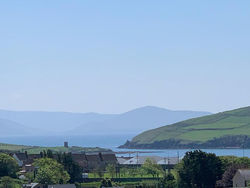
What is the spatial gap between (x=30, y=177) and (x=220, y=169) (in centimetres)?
3376

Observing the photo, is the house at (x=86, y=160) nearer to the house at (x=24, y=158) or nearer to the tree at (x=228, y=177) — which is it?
the house at (x=24, y=158)

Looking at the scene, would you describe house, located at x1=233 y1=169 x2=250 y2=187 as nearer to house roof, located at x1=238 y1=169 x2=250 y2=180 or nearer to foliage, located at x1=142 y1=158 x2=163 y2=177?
house roof, located at x1=238 y1=169 x2=250 y2=180

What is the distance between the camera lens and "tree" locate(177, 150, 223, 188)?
81.3 metres

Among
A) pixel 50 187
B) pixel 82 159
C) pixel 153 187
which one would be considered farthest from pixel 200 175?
pixel 82 159

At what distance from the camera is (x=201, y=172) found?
8138cm

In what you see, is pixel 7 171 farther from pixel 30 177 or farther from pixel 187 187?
pixel 187 187

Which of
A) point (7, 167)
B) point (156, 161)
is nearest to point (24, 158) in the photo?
point (156, 161)

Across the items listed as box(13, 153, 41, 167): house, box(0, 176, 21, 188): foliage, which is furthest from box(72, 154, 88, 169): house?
box(0, 176, 21, 188): foliage

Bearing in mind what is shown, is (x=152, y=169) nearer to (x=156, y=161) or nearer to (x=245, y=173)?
(x=156, y=161)

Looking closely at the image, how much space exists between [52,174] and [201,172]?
2303cm

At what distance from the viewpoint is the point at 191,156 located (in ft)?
277

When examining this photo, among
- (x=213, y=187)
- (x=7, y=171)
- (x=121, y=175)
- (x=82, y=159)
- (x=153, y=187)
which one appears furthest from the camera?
(x=82, y=159)

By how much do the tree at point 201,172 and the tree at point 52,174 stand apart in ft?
62.6

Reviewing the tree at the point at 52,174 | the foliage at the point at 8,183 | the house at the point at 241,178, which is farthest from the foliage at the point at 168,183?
the foliage at the point at 8,183
